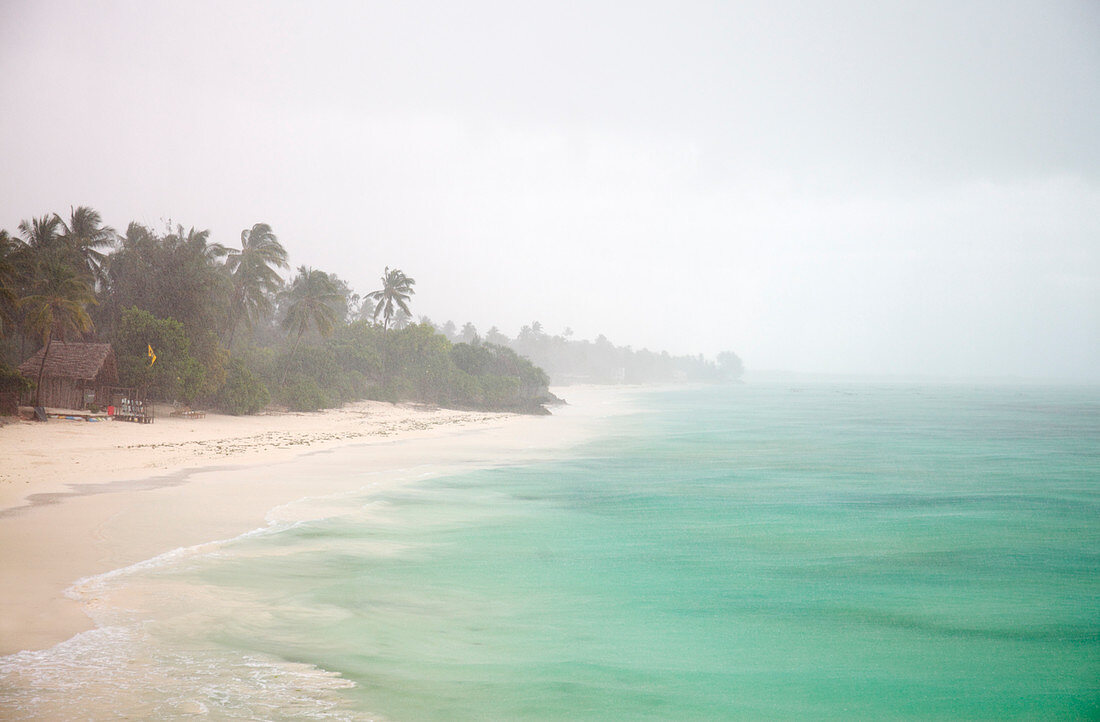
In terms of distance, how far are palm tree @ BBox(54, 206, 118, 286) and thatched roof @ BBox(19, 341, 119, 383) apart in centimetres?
1017

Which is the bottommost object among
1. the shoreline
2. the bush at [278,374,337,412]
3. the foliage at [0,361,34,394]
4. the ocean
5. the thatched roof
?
the ocean

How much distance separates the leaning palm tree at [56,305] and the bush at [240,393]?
681 cm

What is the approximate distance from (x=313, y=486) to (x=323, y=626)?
957 cm

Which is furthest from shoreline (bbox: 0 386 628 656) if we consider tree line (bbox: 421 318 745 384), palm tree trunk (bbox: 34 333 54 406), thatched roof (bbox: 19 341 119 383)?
tree line (bbox: 421 318 745 384)

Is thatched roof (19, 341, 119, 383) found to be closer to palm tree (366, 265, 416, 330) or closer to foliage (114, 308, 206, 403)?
foliage (114, 308, 206, 403)

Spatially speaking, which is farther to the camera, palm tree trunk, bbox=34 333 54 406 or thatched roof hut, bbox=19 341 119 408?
thatched roof hut, bbox=19 341 119 408

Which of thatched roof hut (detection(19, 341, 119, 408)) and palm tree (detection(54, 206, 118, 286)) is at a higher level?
palm tree (detection(54, 206, 118, 286))

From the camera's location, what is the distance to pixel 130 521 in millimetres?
12891

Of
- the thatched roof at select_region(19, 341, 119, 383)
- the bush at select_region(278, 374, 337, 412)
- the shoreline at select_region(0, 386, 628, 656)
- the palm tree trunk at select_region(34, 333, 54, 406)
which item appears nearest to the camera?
the shoreline at select_region(0, 386, 628, 656)

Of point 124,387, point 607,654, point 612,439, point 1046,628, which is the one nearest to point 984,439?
point 612,439

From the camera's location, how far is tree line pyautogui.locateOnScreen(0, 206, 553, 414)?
30438 millimetres

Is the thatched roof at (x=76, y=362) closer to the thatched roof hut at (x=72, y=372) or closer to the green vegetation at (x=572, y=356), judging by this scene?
the thatched roof hut at (x=72, y=372)

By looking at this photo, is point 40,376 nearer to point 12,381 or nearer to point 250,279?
point 12,381

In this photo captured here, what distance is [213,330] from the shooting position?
36125 mm
